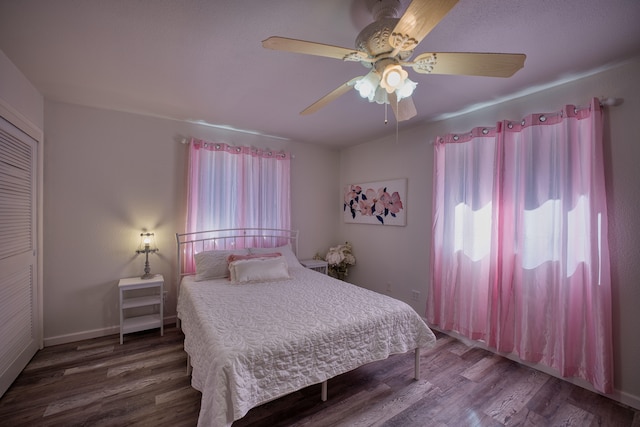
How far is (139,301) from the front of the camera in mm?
2953

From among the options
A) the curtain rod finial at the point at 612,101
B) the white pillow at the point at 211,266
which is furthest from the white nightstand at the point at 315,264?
the curtain rod finial at the point at 612,101

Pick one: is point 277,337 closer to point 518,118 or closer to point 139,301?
point 139,301

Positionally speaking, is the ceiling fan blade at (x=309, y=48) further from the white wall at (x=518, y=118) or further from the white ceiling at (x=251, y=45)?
the white wall at (x=518, y=118)

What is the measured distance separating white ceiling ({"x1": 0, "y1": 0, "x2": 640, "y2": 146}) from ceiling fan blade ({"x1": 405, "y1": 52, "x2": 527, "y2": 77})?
33 centimetres

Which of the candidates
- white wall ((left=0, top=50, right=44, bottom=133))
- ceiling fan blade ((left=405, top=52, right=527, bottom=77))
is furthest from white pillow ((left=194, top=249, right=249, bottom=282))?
ceiling fan blade ((left=405, top=52, right=527, bottom=77))

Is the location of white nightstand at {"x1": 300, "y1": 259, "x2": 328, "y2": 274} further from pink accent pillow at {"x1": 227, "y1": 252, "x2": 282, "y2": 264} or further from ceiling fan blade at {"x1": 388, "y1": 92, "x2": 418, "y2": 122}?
ceiling fan blade at {"x1": 388, "y1": 92, "x2": 418, "y2": 122}

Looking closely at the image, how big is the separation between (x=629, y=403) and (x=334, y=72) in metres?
3.23

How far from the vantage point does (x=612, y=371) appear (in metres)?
2.01

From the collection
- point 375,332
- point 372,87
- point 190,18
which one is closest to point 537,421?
point 375,332

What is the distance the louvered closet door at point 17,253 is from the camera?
203 cm

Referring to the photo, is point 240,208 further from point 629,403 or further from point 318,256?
point 629,403

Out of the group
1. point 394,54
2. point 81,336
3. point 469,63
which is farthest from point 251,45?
point 81,336

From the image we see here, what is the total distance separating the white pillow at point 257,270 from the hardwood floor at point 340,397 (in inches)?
35.4

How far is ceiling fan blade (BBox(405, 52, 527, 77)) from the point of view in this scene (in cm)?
130
